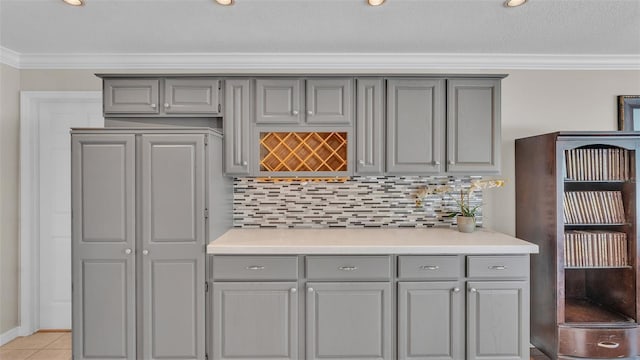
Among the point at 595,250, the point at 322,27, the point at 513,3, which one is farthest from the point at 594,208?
the point at 322,27

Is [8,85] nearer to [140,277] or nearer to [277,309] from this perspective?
[140,277]

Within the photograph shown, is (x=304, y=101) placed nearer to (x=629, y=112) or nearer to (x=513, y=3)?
(x=513, y=3)

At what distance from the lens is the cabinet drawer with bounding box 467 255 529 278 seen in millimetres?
2477

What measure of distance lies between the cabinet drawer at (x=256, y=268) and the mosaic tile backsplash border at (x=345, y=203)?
68 cm

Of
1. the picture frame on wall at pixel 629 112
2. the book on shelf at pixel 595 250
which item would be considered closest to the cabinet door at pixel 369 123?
the book on shelf at pixel 595 250

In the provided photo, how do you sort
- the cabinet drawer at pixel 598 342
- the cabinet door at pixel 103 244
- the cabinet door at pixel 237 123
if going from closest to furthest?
1. the cabinet door at pixel 103 244
2. the cabinet drawer at pixel 598 342
3. the cabinet door at pixel 237 123

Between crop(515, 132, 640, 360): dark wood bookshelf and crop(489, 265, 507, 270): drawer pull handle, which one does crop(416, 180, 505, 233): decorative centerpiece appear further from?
crop(489, 265, 507, 270): drawer pull handle

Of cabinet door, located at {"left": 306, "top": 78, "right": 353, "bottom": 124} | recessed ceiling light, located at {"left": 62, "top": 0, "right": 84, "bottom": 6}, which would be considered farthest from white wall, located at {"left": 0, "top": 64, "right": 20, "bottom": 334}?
cabinet door, located at {"left": 306, "top": 78, "right": 353, "bottom": 124}

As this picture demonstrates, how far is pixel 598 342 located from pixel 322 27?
9.38 ft

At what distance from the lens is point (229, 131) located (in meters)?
2.80

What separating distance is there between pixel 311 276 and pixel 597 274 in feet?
7.51

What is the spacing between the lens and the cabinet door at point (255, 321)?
2.46 meters

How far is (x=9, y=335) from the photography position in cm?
306

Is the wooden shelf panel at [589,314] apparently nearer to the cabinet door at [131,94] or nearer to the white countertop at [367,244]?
the white countertop at [367,244]
